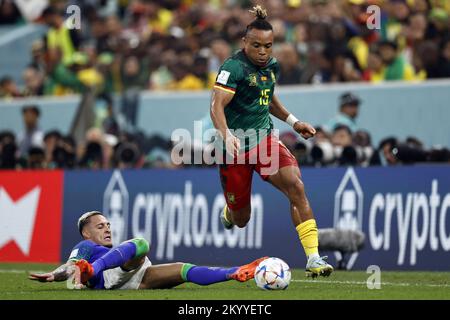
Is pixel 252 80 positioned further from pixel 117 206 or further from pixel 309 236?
pixel 117 206

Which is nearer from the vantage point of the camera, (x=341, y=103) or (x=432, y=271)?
(x=432, y=271)

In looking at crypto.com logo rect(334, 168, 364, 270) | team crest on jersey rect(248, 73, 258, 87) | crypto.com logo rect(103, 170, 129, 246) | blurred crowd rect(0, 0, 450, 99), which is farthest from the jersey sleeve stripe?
crypto.com logo rect(103, 170, 129, 246)

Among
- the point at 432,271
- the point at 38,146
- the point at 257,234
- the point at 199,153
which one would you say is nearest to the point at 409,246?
the point at 432,271

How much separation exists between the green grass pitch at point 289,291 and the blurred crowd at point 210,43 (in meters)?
5.63

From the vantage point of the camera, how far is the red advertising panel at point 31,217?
19.0m

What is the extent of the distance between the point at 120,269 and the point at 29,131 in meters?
10.7

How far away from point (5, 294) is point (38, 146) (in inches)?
370

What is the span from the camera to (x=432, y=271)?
14.6 meters

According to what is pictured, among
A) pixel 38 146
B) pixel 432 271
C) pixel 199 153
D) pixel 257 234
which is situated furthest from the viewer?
pixel 38 146

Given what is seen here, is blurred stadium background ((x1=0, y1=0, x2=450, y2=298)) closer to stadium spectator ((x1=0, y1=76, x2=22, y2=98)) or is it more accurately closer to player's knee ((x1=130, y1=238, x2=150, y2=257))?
stadium spectator ((x1=0, y1=76, x2=22, y2=98))

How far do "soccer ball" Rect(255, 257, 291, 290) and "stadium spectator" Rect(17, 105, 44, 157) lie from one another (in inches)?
436

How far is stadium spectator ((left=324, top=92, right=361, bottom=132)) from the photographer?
689 inches

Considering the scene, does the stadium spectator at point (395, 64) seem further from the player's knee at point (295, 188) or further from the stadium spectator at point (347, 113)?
the player's knee at point (295, 188)
